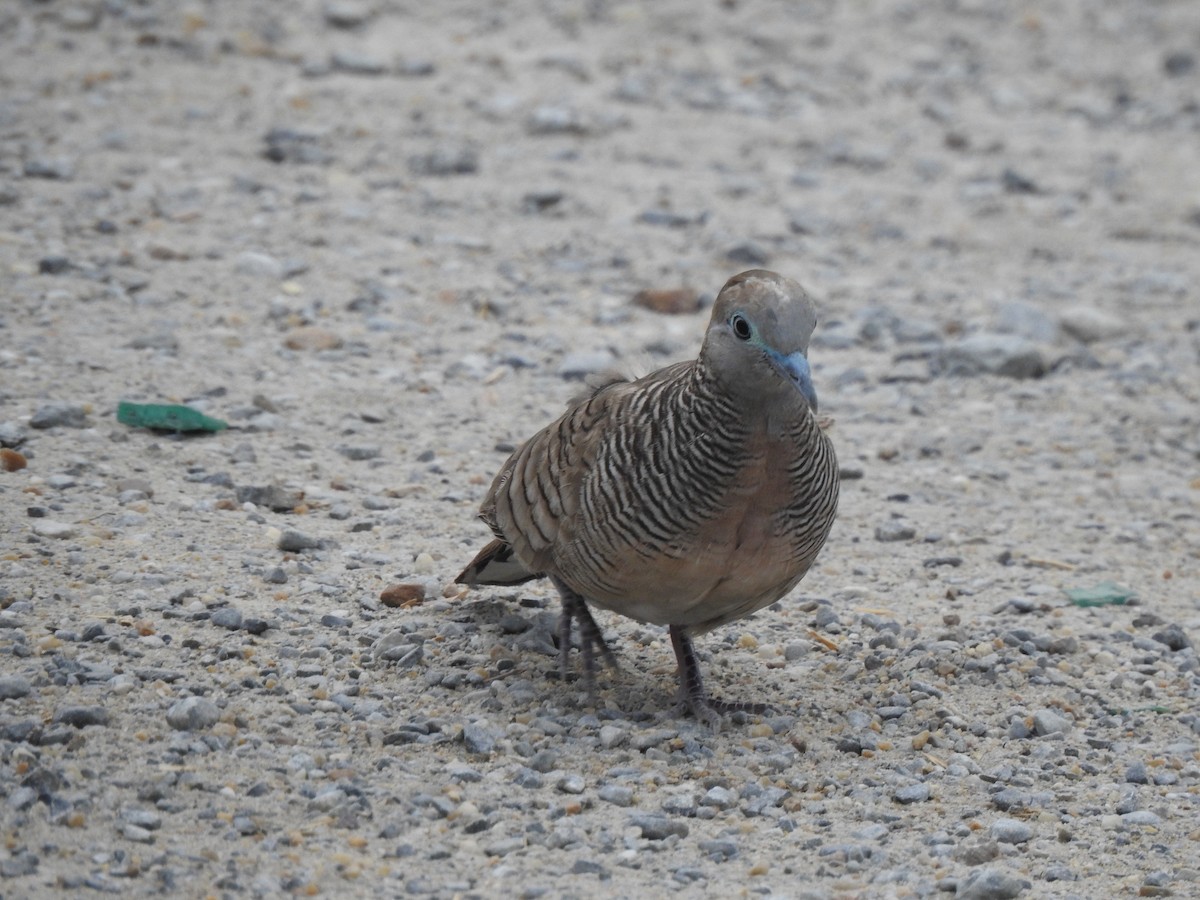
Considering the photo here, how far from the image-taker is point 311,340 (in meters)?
7.20

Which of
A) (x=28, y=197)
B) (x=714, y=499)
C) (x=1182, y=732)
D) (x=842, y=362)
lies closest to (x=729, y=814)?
(x=714, y=499)

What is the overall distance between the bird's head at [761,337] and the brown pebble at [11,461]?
2627mm

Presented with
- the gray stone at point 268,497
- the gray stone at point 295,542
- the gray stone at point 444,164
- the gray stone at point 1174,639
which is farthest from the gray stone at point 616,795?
the gray stone at point 444,164

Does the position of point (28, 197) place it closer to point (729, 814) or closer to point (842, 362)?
point (842, 362)

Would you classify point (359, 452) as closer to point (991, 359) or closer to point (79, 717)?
point (79, 717)

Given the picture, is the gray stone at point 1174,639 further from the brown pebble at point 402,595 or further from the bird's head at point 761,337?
the brown pebble at point 402,595

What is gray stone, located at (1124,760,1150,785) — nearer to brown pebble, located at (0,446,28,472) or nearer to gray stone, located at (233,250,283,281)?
brown pebble, located at (0,446,28,472)

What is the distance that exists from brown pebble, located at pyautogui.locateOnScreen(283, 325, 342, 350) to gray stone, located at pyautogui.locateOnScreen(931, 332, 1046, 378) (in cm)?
291

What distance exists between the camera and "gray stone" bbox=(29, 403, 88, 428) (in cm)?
584

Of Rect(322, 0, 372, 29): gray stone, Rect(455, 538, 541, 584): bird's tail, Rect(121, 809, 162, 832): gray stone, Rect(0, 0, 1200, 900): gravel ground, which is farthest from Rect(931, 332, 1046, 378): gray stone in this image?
Rect(322, 0, 372, 29): gray stone

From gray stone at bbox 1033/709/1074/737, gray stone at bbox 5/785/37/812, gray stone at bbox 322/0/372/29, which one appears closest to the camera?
gray stone at bbox 5/785/37/812

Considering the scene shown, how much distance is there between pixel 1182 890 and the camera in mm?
3900

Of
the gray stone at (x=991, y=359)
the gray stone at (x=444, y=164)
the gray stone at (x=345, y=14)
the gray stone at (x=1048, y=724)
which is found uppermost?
the gray stone at (x=345, y=14)

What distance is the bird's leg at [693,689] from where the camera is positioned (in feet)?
15.3
